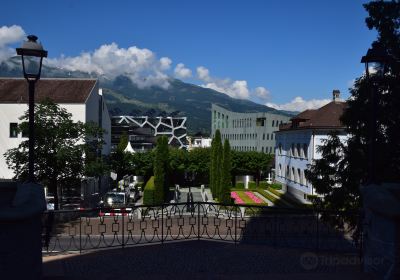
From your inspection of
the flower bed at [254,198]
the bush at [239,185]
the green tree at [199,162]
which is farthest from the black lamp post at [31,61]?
the green tree at [199,162]

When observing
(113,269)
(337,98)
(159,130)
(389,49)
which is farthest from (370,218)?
(159,130)

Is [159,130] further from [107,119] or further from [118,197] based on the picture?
[118,197]

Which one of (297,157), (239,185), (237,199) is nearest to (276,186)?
(239,185)

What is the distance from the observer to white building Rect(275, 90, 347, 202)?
36.2m

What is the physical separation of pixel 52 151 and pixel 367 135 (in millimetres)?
16837

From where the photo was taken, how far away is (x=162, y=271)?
9.58 m

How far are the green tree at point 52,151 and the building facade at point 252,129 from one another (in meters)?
55.6

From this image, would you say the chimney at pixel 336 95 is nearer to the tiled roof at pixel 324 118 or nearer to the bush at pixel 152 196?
the tiled roof at pixel 324 118

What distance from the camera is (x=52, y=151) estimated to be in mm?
24016

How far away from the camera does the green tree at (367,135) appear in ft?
41.7

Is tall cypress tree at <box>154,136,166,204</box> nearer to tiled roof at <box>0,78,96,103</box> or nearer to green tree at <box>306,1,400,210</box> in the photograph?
tiled roof at <box>0,78,96,103</box>

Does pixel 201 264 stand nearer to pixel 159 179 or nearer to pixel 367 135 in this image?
pixel 367 135

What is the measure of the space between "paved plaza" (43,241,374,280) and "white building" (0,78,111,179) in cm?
2570

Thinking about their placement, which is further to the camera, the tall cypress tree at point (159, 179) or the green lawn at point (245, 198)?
the green lawn at point (245, 198)
